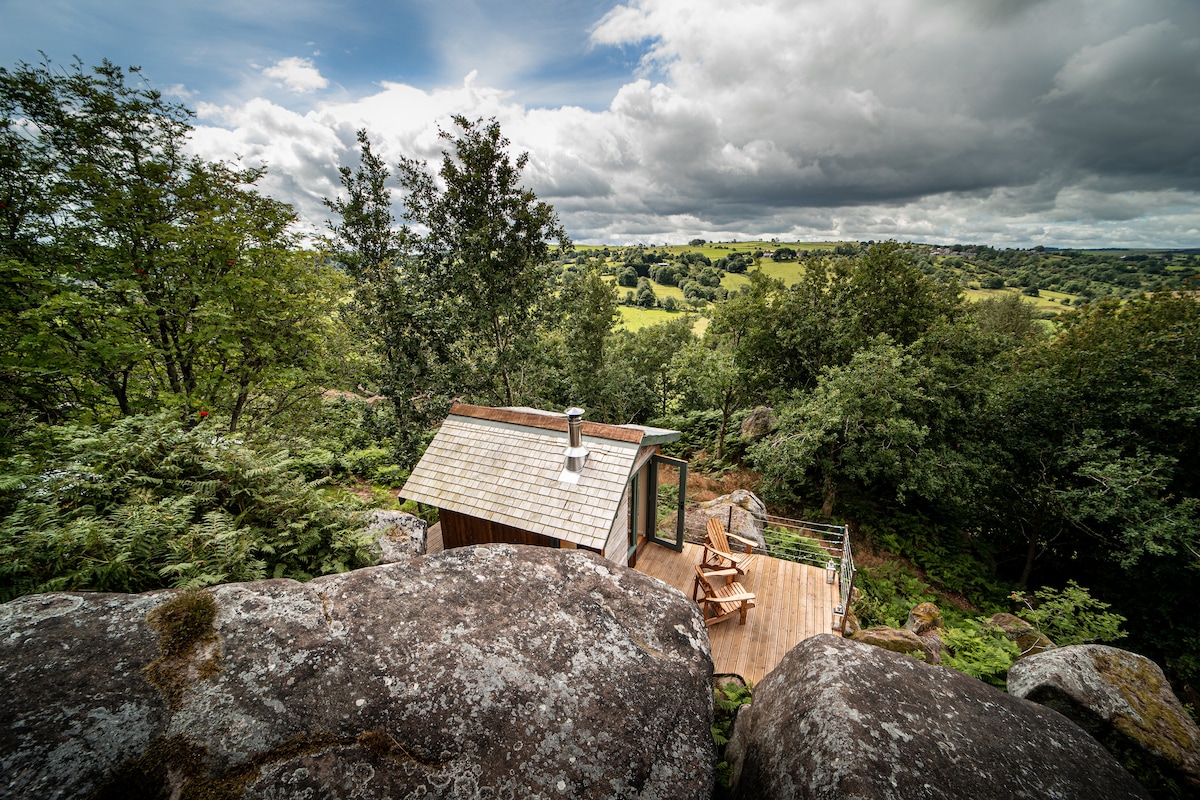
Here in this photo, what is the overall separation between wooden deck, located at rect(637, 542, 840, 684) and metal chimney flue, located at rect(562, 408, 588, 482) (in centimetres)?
348

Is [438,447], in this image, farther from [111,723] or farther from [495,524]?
[111,723]

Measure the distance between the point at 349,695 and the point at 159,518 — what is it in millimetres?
3039

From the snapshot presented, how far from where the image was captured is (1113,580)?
13508 millimetres

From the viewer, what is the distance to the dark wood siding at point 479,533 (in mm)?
8945

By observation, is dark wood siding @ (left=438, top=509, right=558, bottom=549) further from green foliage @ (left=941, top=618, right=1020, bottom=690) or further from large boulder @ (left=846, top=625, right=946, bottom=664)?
green foliage @ (left=941, top=618, right=1020, bottom=690)

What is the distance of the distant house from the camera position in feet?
27.5

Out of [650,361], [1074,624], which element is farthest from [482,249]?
[650,361]

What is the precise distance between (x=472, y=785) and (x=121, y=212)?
1192 cm

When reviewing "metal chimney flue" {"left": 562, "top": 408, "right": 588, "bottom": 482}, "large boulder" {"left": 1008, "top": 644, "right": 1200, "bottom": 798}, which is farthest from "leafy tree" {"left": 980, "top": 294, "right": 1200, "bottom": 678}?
"metal chimney flue" {"left": 562, "top": 408, "right": 588, "bottom": 482}

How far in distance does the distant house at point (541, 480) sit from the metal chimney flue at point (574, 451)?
0.07 ft

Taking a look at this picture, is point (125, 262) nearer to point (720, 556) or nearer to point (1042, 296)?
point (720, 556)

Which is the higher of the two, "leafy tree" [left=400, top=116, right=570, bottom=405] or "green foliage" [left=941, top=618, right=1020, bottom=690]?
"leafy tree" [left=400, top=116, right=570, bottom=405]

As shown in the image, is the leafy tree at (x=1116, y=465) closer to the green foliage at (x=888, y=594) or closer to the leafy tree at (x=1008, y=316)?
the green foliage at (x=888, y=594)

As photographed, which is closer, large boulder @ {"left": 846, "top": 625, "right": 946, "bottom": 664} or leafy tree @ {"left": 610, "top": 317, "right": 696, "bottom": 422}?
large boulder @ {"left": 846, "top": 625, "right": 946, "bottom": 664}
